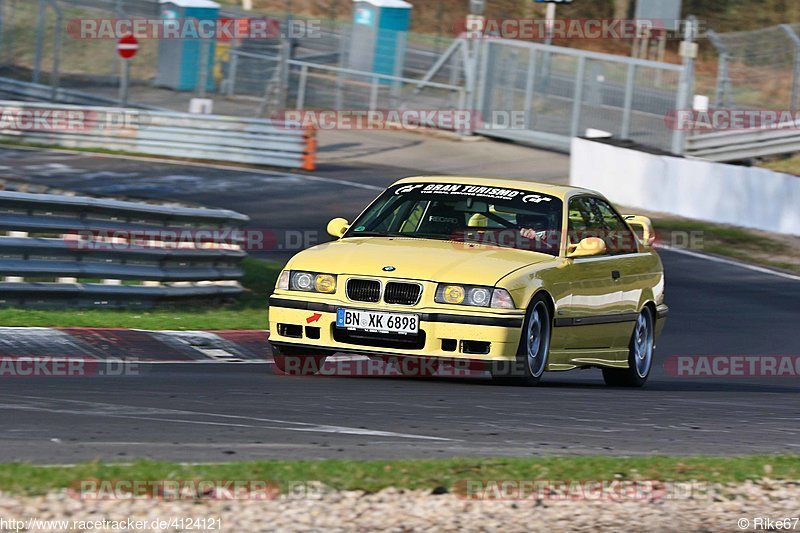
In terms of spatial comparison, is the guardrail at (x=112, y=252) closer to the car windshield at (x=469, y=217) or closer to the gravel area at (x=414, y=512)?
the car windshield at (x=469, y=217)

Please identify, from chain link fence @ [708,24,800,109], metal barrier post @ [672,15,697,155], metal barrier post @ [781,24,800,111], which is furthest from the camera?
metal barrier post @ [672,15,697,155]

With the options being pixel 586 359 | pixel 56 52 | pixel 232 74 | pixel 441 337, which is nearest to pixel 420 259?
pixel 441 337

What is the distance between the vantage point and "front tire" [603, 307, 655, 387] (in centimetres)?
1057

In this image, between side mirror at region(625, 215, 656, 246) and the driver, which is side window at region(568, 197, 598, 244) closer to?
the driver

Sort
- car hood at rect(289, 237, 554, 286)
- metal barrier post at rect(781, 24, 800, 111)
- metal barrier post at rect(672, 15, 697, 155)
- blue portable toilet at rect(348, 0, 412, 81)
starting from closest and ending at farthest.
→ 1. car hood at rect(289, 237, 554, 286)
2. metal barrier post at rect(781, 24, 800, 111)
3. metal barrier post at rect(672, 15, 697, 155)
4. blue portable toilet at rect(348, 0, 412, 81)

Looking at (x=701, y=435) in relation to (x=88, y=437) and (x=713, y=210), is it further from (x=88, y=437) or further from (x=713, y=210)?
(x=713, y=210)

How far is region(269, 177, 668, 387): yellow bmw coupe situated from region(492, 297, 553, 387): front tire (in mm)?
10

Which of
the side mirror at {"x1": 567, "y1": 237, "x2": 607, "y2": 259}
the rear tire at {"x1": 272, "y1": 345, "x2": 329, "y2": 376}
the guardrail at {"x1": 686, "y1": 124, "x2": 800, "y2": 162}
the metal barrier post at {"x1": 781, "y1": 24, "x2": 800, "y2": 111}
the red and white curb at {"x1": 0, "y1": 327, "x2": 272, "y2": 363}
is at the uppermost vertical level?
the metal barrier post at {"x1": 781, "y1": 24, "x2": 800, "y2": 111}

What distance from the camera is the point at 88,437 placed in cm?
614

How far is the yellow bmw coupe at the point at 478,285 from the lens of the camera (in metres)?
8.61

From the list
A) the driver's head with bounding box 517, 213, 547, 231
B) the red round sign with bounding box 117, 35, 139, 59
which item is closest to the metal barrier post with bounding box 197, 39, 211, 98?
the red round sign with bounding box 117, 35, 139, 59

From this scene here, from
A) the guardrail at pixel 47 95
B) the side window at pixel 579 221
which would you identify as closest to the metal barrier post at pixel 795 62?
the guardrail at pixel 47 95

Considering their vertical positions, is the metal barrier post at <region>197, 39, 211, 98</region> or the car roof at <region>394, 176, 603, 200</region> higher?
the metal barrier post at <region>197, 39, 211, 98</region>

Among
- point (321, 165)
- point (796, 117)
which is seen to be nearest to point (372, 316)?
point (321, 165)
